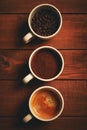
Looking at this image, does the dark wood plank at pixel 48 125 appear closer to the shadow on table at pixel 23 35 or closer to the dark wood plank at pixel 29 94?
the dark wood plank at pixel 29 94

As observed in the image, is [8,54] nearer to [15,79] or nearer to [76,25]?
[15,79]

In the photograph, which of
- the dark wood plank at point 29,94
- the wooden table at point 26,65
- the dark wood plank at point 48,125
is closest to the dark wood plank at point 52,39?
the wooden table at point 26,65

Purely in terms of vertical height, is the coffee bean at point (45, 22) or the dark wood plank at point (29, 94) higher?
the coffee bean at point (45, 22)

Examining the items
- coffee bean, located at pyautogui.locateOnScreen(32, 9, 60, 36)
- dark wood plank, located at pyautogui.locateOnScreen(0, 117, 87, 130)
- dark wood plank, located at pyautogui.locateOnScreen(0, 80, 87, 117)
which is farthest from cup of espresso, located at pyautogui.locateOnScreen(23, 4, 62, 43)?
dark wood plank, located at pyautogui.locateOnScreen(0, 117, 87, 130)

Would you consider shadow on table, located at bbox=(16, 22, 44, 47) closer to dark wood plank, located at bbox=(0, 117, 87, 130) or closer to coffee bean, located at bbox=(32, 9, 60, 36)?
coffee bean, located at bbox=(32, 9, 60, 36)

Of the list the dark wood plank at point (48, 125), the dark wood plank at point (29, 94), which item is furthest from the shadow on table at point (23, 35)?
the dark wood plank at point (48, 125)

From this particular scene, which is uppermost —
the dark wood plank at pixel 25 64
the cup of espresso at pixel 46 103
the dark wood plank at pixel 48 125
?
the dark wood plank at pixel 25 64

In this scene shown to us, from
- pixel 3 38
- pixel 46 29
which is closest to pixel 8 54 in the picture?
pixel 3 38
